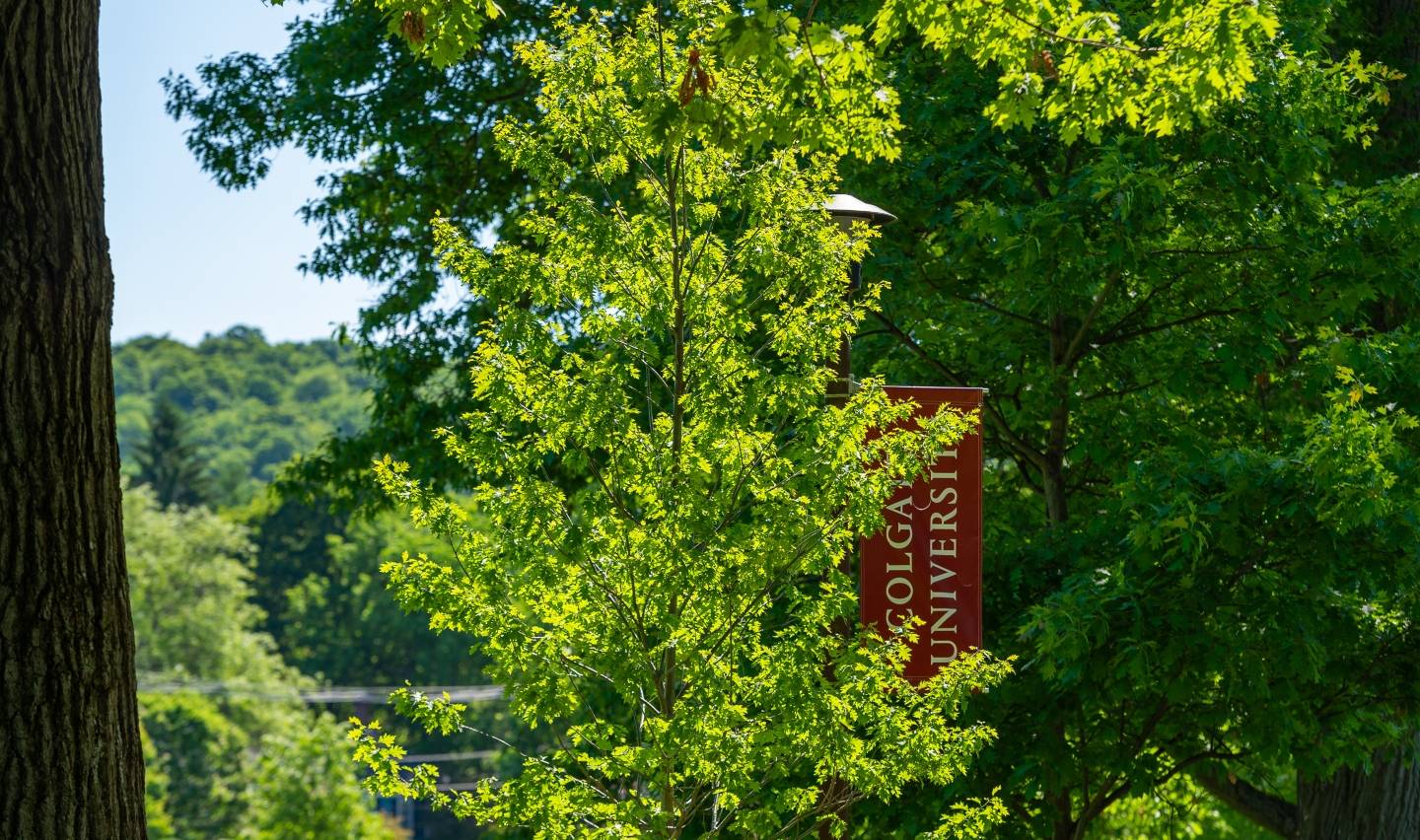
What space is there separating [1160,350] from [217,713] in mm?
52763

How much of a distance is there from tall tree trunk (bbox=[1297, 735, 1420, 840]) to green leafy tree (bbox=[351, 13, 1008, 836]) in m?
6.08

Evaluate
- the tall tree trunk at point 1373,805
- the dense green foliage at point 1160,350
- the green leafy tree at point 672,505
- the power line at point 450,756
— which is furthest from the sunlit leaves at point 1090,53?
the power line at point 450,756

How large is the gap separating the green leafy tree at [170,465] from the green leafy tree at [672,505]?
9535cm

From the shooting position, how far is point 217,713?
58281 mm

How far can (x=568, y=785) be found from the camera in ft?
25.3

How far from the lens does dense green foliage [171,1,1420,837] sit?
7.59m

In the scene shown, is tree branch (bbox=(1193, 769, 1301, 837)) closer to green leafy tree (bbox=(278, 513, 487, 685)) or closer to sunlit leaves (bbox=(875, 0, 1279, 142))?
sunlit leaves (bbox=(875, 0, 1279, 142))

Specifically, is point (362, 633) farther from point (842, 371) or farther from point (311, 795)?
point (842, 371)

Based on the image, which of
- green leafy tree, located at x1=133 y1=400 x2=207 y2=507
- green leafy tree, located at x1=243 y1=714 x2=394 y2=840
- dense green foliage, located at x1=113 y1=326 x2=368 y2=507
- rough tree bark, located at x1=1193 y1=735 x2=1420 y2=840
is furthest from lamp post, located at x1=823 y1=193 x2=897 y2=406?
dense green foliage, located at x1=113 y1=326 x2=368 y2=507

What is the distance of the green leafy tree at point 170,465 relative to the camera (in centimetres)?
9912

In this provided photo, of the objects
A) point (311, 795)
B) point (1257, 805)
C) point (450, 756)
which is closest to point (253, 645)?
point (450, 756)

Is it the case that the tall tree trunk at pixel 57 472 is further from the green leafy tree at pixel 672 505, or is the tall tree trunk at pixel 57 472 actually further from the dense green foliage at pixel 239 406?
the dense green foliage at pixel 239 406

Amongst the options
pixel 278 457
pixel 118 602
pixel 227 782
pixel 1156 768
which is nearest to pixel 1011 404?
pixel 1156 768

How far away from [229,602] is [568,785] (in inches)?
2591
